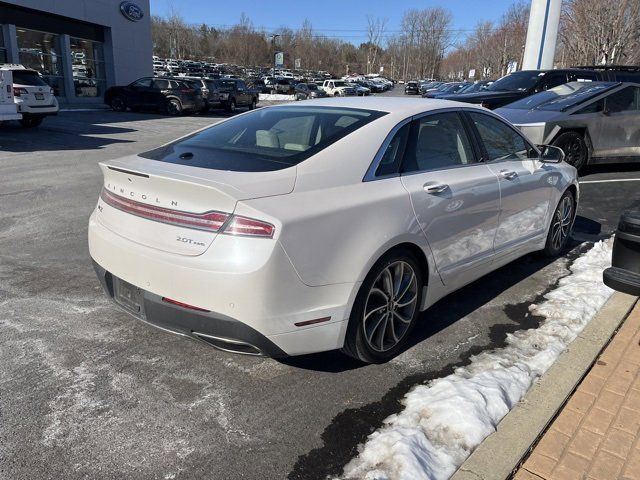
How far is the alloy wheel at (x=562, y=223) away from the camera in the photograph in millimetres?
5211

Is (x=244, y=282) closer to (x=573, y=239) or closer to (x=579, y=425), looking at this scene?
(x=579, y=425)

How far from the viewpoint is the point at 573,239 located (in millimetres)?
6039

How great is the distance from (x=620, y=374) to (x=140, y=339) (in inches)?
120

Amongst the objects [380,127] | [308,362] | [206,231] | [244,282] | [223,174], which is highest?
[380,127]

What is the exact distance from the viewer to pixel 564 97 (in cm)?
955

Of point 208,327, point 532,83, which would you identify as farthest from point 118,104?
point 208,327

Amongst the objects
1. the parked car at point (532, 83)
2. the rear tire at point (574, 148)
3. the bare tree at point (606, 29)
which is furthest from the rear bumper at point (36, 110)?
the bare tree at point (606, 29)

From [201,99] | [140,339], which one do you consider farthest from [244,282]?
[201,99]

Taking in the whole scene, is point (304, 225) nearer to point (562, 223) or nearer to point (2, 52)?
point (562, 223)

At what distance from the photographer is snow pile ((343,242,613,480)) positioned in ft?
7.91

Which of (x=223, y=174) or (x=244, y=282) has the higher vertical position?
(x=223, y=174)

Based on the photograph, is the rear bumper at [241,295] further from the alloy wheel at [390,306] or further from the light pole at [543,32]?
the light pole at [543,32]

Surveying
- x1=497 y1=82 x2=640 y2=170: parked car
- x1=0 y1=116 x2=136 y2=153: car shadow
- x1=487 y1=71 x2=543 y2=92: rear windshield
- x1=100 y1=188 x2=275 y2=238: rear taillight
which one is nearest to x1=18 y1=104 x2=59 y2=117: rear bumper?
x1=0 y1=116 x2=136 y2=153: car shadow

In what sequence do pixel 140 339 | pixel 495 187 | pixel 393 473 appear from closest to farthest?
pixel 393 473
pixel 140 339
pixel 495 187
